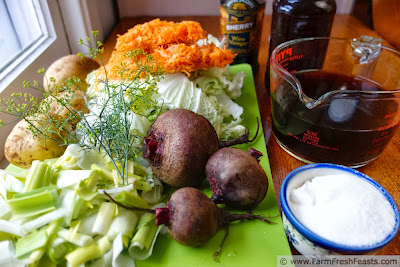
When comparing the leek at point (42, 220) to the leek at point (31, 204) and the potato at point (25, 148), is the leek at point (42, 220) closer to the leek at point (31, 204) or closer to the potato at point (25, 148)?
the leek at point (31, 204)

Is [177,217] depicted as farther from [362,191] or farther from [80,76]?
[80,76]

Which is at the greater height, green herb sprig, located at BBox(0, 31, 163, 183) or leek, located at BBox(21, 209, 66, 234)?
green herb sprig, located at BBox(0, 31, 163, 183)

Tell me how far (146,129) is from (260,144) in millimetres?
321

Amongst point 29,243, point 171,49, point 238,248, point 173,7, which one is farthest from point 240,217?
point 173,7

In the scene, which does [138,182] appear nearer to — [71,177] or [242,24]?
[71,177]

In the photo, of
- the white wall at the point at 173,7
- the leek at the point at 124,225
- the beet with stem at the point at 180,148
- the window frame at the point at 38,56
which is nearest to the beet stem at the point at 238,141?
the beet with stem at the point at 180,148

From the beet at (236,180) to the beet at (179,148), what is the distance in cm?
4

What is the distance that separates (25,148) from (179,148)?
1.31ft

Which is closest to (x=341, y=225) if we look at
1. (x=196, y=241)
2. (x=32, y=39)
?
(x=196, y=241)

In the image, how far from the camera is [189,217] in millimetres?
586

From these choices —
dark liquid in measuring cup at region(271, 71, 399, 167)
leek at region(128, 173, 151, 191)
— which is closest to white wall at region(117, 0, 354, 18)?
dark liquid in measuring cup at region(271, 71, 399, 167)

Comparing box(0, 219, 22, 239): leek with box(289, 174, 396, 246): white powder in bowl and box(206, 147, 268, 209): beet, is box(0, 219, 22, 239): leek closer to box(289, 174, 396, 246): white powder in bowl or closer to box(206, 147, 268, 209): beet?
box(206, 147, 268, 209): beet

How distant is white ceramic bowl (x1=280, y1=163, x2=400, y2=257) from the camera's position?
0.52 m

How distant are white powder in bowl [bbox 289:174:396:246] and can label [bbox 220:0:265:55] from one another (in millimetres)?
636
